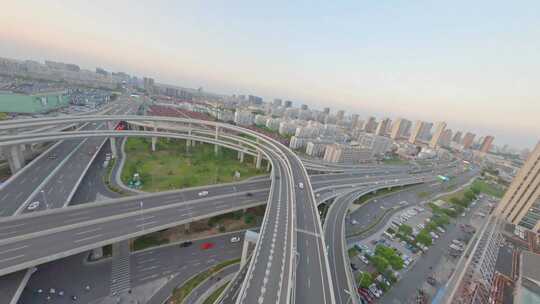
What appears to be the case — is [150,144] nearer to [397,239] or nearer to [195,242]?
[195,242]

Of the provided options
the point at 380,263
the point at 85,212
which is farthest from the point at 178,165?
the point at 380,263

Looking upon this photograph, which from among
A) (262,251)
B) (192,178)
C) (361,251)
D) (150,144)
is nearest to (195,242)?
(262,251)

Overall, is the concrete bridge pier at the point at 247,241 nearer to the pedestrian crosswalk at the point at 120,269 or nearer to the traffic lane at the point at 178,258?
the traffic lane at the point at 178,258

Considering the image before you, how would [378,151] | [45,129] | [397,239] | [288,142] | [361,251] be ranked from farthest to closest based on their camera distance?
[378,151] < [288,142] < [45,129] < [397,239] < [361,251]

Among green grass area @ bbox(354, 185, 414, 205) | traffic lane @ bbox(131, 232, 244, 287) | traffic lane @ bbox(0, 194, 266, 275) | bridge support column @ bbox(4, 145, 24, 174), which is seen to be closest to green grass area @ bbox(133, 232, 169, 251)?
traffic lane @ bbox(131, 232, 244, 287)

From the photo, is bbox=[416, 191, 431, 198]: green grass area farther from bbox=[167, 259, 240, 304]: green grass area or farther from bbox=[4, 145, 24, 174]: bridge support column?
bbox=[4, 145, 24, 174]: bridge support column

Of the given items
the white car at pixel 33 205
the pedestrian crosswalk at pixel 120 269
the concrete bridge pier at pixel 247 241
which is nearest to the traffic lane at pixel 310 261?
the concrete bridge pier at pixel 247 241

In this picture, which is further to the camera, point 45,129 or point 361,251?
point 45,129
